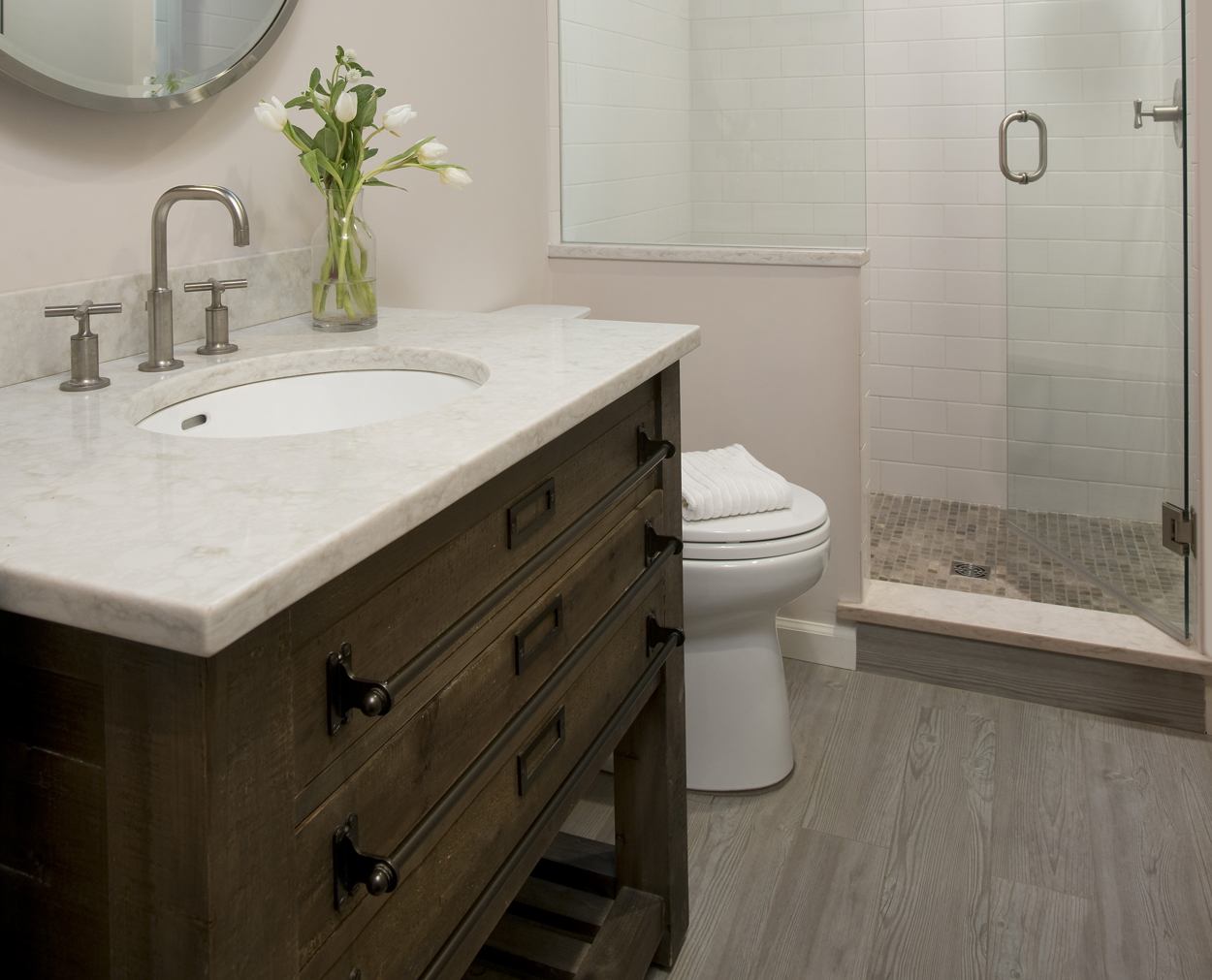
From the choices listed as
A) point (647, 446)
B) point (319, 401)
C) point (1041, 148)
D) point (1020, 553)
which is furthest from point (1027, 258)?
point (319, 401)

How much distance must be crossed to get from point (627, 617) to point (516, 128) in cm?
153

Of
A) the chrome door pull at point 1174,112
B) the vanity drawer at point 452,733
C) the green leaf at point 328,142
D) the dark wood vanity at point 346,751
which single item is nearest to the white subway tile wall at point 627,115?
the chrome door pull at point 1174,112

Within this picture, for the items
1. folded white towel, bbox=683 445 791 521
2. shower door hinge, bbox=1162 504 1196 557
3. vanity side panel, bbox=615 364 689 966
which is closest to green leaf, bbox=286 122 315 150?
vanity side panel, bbox=615 364 689 966

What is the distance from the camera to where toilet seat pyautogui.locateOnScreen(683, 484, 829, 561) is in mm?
1980

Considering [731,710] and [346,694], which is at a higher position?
[346,694]

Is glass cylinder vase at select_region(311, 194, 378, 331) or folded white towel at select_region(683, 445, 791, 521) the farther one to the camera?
folded white towel at select_region(683, 445, 791, 521)

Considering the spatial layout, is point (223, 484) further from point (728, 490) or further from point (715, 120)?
point (715, 120)

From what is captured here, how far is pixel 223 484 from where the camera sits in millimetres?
832

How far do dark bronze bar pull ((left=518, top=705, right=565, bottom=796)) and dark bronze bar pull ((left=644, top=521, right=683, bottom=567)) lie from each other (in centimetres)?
33

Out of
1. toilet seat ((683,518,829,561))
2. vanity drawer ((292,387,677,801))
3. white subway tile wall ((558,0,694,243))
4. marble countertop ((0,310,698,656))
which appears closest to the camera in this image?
marble countertop ((0,310,698,656))

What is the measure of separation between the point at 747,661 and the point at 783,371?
796 mm

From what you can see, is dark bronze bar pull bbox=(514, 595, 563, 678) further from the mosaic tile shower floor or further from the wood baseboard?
the mosaic tile shower floor

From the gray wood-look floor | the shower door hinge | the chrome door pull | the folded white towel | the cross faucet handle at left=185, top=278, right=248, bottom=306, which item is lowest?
the gray wood-look floor

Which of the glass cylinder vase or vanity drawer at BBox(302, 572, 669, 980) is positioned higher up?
the glass cylinder vase
